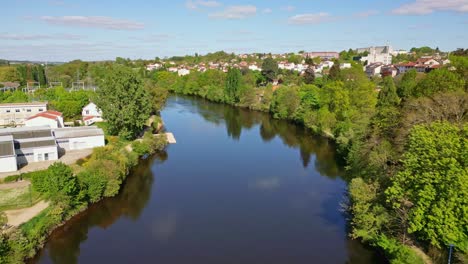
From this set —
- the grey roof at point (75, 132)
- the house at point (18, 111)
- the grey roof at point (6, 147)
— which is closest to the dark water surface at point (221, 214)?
the grey roof at point (75, 132)

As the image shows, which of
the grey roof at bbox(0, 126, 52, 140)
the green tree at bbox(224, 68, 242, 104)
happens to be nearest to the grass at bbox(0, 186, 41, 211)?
the grey roof at bbox(0, 126, 52, 140)

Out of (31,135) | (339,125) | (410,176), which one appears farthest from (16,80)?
(410,176)

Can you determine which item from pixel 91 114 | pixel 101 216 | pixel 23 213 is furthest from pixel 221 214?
pixel 91 114

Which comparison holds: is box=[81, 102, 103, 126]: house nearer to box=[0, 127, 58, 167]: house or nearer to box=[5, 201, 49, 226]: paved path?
box=[0, 127, 58, 167]: house

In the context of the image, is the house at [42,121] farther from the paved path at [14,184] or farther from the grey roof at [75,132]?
the paved path at [14,184]

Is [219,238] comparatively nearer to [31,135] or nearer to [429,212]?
[429,212]
